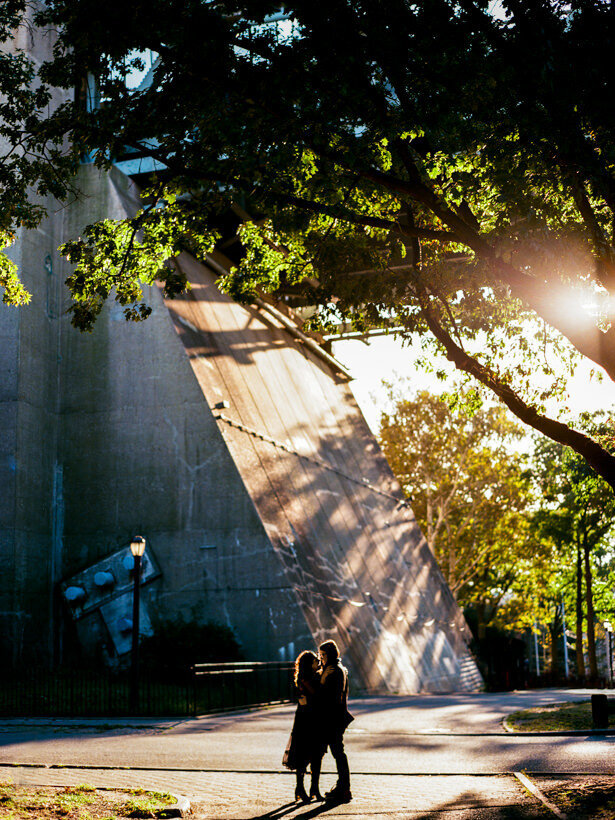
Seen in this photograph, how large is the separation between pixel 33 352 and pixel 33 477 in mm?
3435

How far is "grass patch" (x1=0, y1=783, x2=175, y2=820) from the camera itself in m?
7.63

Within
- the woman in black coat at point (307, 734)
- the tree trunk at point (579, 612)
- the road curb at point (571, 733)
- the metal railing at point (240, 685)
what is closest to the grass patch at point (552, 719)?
the road curb at point (571, 733)

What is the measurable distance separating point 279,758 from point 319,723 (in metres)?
3.58

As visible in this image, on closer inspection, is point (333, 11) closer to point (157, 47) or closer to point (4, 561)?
point (157, 47)

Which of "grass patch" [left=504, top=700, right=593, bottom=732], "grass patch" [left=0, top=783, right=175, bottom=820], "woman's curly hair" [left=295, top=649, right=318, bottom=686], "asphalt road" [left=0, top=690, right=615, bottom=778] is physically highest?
"woman's curly hair" [left=295, top=649, right=318, bottom=686]

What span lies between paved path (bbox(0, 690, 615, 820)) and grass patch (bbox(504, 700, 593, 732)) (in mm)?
489

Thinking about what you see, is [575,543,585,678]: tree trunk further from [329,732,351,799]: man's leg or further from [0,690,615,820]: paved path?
[329,732,351,799]: man's leg

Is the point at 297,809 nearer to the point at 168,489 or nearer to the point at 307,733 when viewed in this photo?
the point at 307,733

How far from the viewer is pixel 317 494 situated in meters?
27.5

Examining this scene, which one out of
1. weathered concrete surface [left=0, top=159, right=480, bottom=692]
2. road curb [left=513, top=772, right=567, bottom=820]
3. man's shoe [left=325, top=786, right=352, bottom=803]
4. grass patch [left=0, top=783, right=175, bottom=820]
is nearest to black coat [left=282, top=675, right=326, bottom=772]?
man's shoe [left=325, top=786, right=352, bottom=803]

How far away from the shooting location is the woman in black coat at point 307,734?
363 inches

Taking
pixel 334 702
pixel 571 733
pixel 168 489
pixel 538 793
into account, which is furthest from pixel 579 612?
pixel 334 702

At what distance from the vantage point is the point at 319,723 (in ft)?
30.6

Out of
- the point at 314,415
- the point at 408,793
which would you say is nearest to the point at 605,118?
the point at 408,793
